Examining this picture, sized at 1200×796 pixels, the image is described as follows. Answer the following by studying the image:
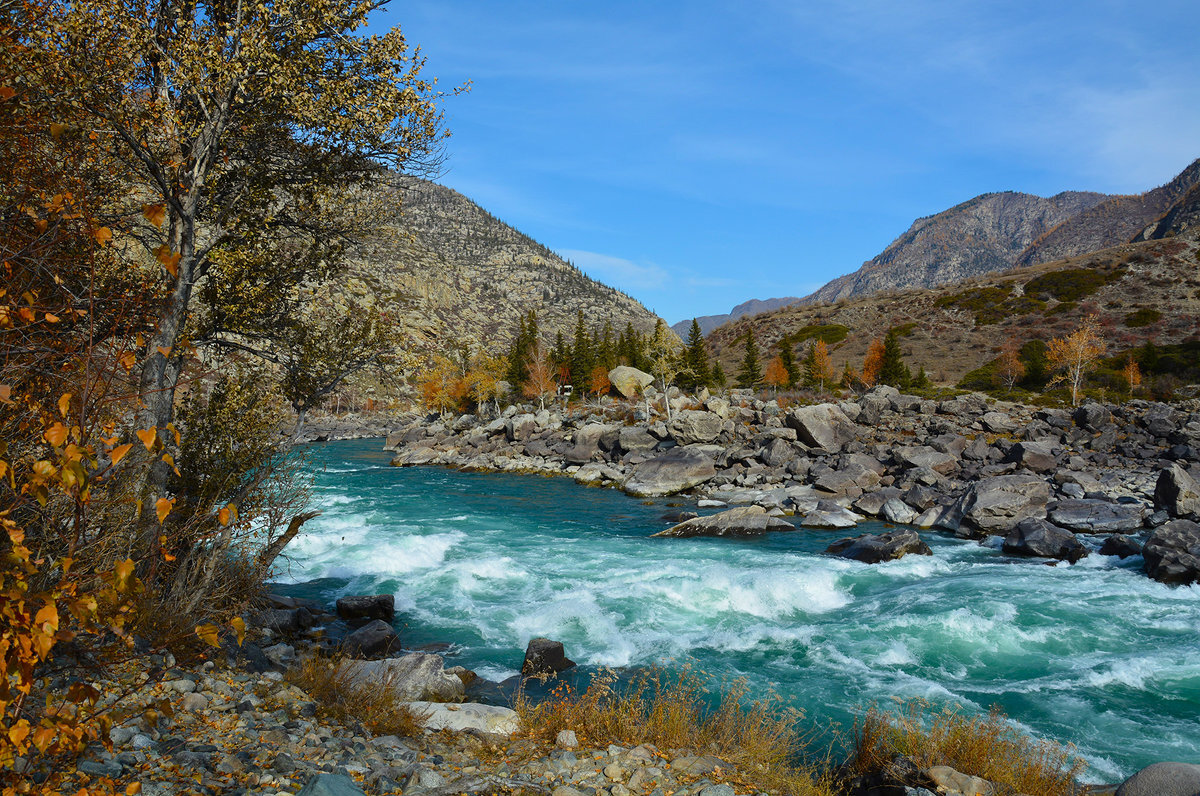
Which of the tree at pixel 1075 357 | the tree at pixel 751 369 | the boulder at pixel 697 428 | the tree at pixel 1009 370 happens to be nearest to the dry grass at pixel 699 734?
the boulder at pixel 697 428

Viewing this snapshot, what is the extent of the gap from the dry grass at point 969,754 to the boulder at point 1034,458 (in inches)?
1122

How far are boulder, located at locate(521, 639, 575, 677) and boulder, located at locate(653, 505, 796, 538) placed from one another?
1250cm

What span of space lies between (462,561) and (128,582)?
696 inches

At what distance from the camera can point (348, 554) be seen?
65.5ft

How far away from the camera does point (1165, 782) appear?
22.2ft

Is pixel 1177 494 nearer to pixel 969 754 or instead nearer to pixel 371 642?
pixel 969 754

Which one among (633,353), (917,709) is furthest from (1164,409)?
(633,353)

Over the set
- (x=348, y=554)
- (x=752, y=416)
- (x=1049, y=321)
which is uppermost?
(x=1049, y=321)

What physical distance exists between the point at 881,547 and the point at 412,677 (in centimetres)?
1579

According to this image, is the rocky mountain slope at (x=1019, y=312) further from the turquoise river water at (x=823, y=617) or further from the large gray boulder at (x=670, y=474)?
the turquoise river water at (x=823, y=617)

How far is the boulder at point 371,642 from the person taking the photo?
36.5 feet

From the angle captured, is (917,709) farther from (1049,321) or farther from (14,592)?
(1049,321)

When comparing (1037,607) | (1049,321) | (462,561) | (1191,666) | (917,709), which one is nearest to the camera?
(917,709)

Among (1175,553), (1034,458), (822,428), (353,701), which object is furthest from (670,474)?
(353,701)
